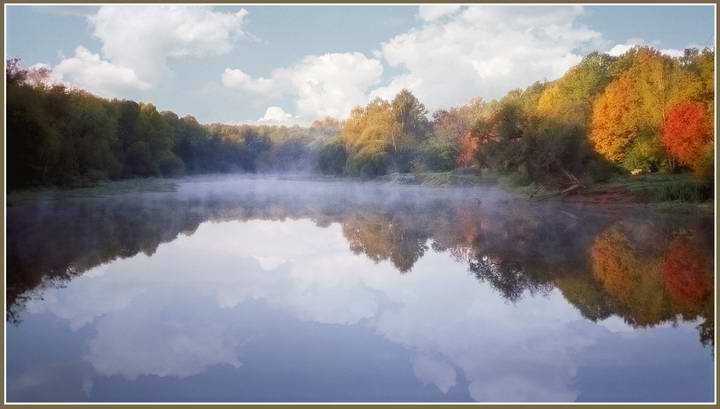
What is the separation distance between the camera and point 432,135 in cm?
5350

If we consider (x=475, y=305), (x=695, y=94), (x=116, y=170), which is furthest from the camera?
(x=116, y=170)

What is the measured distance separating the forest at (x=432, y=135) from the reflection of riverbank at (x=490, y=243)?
321 cm

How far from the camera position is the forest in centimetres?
2522

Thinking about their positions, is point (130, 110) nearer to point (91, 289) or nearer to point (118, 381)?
point (91, 289)

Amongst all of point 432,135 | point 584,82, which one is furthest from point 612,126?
point 432,135

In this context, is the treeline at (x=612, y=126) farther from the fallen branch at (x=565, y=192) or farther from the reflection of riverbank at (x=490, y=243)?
the reflection of riverbank at (x=490, y=243)

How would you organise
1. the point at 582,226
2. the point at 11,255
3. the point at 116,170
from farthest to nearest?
the point at 116,170, the point at 582,226, the point at 11,255

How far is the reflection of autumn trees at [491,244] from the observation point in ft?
31.8

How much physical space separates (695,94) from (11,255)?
1071 inches

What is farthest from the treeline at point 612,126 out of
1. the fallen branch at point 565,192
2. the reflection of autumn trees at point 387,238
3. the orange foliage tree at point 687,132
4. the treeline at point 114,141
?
the treeline at point 114,141

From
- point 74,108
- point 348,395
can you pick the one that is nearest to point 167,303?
point 348,395

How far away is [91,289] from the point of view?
10.2 metres

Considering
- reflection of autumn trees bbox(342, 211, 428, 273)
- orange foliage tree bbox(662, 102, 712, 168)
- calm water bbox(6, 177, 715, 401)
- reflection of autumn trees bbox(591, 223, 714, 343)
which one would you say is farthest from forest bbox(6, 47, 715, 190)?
reflection of autumn trees bbox(342, 211, 428, 273)

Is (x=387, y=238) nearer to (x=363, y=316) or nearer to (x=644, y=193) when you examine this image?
(x=363, y=316)
